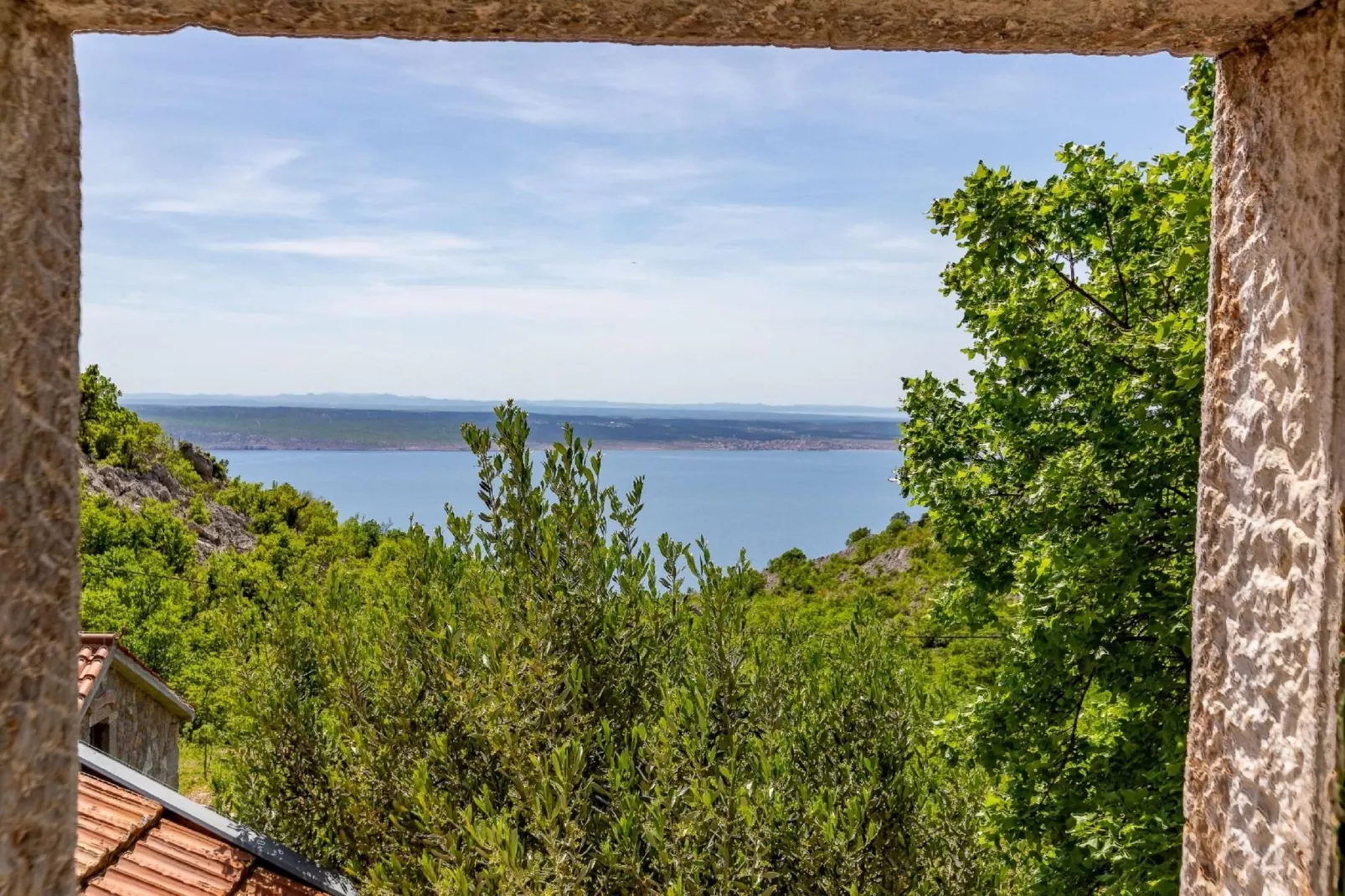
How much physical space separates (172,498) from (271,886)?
2537 centimetres

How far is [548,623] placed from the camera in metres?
3.65

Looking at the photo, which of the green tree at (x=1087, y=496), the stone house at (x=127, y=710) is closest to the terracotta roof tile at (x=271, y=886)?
the stone house at (x=127, y=710)

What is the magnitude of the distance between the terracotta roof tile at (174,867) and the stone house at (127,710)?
61.2 inches

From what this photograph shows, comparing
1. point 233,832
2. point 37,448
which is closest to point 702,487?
point 233,832

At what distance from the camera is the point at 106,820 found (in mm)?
3465

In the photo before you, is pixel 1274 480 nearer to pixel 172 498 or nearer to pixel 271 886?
pixel 271 886

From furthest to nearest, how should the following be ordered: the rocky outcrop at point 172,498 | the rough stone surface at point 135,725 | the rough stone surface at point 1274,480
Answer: the rocky outcrop at point 172,498 < the rough stone surface at point 135,725 < the rough stone surface at point 1274,480

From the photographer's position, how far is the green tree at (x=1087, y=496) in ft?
14.4

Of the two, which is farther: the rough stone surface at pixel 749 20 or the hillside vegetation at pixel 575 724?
the hillside vegetation at pixel 575 724

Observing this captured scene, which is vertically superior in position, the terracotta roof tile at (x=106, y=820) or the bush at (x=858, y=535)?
the terracotta roof tile at (x=106, y=820)

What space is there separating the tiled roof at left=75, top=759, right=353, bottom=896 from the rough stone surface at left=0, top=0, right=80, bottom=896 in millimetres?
2522

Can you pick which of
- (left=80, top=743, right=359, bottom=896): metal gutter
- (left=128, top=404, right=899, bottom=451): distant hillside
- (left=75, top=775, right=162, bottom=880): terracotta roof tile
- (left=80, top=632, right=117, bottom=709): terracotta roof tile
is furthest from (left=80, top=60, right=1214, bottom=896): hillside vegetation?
(left=128, top=404, right=899, bottom=451): distant hillside

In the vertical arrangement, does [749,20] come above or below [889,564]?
above

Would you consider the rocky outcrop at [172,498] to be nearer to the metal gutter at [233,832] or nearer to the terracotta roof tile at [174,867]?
the metal gutter at [233,832]
